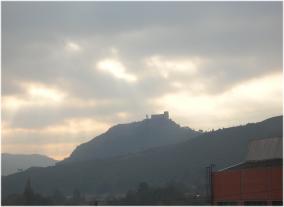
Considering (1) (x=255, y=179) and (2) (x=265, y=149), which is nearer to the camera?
(1) (x=255, y=179)

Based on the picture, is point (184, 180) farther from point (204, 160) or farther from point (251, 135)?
point (251, 135)

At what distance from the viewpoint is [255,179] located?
157 ft

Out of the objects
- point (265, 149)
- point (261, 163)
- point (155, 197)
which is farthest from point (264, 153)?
point (155, 197)

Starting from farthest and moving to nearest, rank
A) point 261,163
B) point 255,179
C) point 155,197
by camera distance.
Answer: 1. point 155,197
2. point 261,163
3. point 255,179

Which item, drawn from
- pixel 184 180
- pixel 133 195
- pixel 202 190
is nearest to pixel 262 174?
pixel 133 195

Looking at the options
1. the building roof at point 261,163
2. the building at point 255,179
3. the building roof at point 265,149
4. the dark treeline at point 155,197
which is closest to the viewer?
the building at point 255,179

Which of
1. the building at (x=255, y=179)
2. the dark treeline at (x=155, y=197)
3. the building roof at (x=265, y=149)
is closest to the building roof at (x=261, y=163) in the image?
the building at (x=255, y=179)

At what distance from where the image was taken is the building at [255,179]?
152 ft

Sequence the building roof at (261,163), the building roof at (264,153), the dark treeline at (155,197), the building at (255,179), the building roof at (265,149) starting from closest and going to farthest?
1. the building at (255,179)
2. the building roof at (261,163)
3. the building roof at (264,153)
4. the building roof at (265,149)
5. the dark treeline at (155,197)

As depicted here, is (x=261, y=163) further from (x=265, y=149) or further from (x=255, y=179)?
(x=255, y=179)

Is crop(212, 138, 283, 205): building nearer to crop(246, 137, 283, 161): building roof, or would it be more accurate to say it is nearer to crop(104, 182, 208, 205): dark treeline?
crop(246, 137, 283, 161): building roof

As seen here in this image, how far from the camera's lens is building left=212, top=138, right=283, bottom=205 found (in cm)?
4619

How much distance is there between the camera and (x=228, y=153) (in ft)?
636

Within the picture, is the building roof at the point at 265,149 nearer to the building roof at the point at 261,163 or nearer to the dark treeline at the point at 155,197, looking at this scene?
the building roof at the point at 261,163
